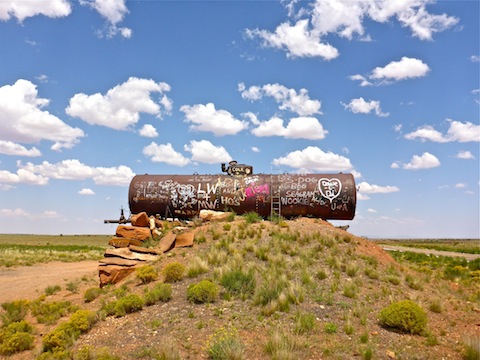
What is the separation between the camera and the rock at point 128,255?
17.2 m

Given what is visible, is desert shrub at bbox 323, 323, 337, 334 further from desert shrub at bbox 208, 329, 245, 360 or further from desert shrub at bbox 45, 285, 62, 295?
desert shrub at bbox 45, 285, 62, 295

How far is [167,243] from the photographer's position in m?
18.0

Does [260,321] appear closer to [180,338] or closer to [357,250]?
[180,338]

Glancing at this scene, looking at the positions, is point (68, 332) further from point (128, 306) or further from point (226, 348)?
point (226, 348)

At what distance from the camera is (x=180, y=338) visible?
9.86 m

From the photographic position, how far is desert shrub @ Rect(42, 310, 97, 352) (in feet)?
34.6

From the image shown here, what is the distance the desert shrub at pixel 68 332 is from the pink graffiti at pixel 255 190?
11948 millimetres

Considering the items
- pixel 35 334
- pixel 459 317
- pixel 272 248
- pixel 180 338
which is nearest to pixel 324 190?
pixel 272 248

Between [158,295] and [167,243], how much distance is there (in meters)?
5.77

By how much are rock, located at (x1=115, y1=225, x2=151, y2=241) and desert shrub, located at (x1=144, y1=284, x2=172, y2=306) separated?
701cm

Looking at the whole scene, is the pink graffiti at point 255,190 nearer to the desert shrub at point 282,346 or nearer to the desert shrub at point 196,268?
the desert shrub at point 196,268

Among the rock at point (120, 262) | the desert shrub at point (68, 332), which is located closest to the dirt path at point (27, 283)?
the rock at point (120, 262)

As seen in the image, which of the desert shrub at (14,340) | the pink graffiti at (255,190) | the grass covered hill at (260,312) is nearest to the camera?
the grass covered hill at (260,312)

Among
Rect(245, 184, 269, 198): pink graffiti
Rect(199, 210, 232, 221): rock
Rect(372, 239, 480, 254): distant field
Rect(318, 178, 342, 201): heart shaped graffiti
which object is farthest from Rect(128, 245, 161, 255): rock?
Rect(372, 239, 480, 254): distant field
